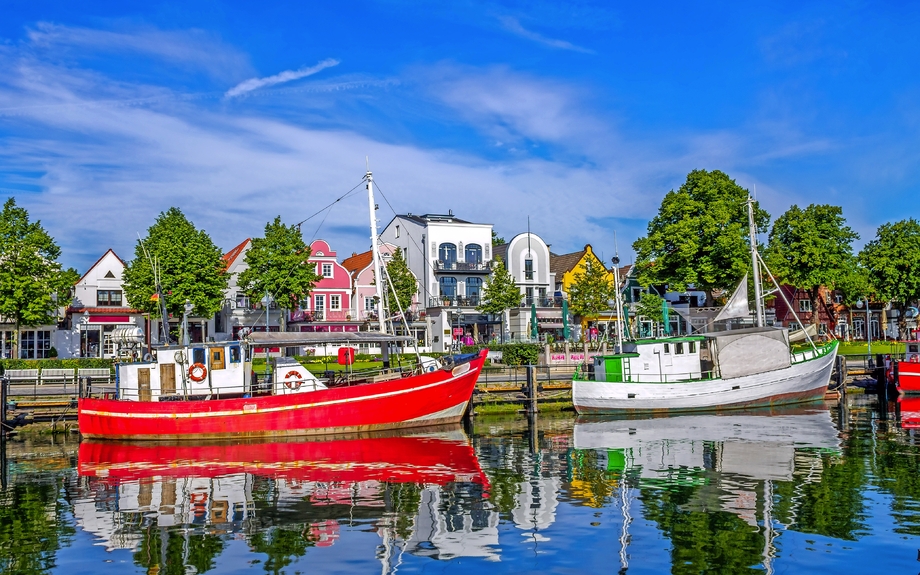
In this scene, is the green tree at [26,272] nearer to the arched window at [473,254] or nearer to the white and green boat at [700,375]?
the arched window at [473,254]

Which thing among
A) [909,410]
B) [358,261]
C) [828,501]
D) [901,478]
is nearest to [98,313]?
[358,261]

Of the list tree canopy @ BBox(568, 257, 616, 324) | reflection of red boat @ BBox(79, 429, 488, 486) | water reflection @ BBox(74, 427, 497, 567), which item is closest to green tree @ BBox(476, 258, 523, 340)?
tree canopy @ BBox(568, 257, 616, 324)

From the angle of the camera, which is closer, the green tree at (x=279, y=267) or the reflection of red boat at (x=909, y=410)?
the reflection of red boat at (x=909, y=410)

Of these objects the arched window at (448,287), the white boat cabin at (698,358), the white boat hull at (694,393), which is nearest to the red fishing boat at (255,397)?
the white boat hull at (694,393)

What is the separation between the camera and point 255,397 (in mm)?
30516

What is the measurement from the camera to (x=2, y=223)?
5841 centimetres

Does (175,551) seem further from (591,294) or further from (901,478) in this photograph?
Answer: (591,294)

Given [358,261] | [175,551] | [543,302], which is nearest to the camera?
[175,551]

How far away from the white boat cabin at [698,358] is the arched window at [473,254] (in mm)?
37611

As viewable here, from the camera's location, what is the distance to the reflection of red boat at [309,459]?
2278 centimetres

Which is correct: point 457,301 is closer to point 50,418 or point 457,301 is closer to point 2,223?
point 2,223

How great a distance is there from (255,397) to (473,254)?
45882 millimetres

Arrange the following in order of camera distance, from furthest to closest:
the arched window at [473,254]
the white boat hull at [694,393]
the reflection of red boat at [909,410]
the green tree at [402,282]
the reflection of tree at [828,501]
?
the arched window at [473,254] → the green tree at [402,282] → the white boat hull at [694,393] → the reflection of red boat at [909,410] → the reflection of tree at [828,501]

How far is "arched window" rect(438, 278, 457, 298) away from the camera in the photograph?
2879 inches
